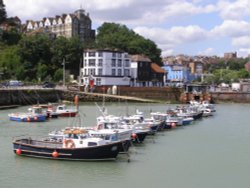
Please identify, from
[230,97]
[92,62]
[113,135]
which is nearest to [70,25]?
[92,62]

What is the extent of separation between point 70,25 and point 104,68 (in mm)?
54732

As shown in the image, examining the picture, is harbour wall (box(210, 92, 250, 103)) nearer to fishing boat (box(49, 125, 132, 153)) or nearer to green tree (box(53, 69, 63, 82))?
green tree (box(53, 69, 63, 82))

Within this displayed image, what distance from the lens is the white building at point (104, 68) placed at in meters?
103

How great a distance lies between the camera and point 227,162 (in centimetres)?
3512

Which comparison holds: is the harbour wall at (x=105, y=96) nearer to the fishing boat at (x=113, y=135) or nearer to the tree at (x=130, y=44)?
the tree at (x=130, y=44)

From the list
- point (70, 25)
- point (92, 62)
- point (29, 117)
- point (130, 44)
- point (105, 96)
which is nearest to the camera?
point (29, 117)

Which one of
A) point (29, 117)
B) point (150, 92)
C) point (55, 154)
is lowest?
point (55, 154)

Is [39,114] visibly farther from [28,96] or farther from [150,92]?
[150,92]

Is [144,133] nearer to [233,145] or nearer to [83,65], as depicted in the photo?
[233,145]

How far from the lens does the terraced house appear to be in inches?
6083

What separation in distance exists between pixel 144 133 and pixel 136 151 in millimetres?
4220

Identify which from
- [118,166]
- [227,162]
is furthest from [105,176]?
[227,162]

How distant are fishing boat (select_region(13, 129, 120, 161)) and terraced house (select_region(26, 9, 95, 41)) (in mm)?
120314

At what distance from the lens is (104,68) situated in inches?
4080
